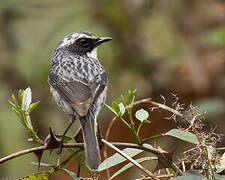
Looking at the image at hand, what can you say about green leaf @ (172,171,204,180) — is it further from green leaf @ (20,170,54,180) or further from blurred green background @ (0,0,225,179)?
blurred green background @ (0,0,225,179)

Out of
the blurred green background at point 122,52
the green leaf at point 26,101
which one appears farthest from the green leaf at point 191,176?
the blurred green background at point 122,52

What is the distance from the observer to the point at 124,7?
7.42 m

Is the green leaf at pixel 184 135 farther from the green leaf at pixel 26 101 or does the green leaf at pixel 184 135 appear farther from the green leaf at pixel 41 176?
the green leaf at pixel 26 101

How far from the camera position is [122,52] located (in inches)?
287

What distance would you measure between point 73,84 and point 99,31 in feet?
9.78

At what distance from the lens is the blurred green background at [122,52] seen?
22.0 feet

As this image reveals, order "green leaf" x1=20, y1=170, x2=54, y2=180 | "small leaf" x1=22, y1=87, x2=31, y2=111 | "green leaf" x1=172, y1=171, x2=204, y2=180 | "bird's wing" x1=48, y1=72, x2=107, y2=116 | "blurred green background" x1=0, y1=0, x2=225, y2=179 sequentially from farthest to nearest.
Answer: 1. "blurred green background" x1=0, y1=0, x2=225, y2=179
2. "bird's wing" x1=48, y1=72, x2=107, y2=116
3. "small leaf" x1=22, y1=87, x2=31, y2=111
4. "green leaf" x1=20, y1=170, x2=54, y2=180
5. "green leaf" x1=172, y1=171, x2=204, y2=180

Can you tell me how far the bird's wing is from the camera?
3.69m

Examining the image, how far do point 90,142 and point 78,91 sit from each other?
1059 mm

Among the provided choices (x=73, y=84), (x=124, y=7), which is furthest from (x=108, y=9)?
(x=73, y=84)

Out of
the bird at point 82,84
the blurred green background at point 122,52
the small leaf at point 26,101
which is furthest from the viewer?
the blurred green background at point 122,52

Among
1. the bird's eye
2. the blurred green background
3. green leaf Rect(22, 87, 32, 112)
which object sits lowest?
the blurred green background

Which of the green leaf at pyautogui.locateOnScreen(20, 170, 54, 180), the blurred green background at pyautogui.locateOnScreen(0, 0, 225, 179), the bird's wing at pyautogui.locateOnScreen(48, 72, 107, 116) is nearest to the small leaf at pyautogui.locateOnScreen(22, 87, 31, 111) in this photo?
the green leaf at pyautogui.locateOnScreen(20, 170, 54, 180)

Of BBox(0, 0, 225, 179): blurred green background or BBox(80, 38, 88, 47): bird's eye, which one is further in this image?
BBox(0, 0, 225, 179): blurred green background
